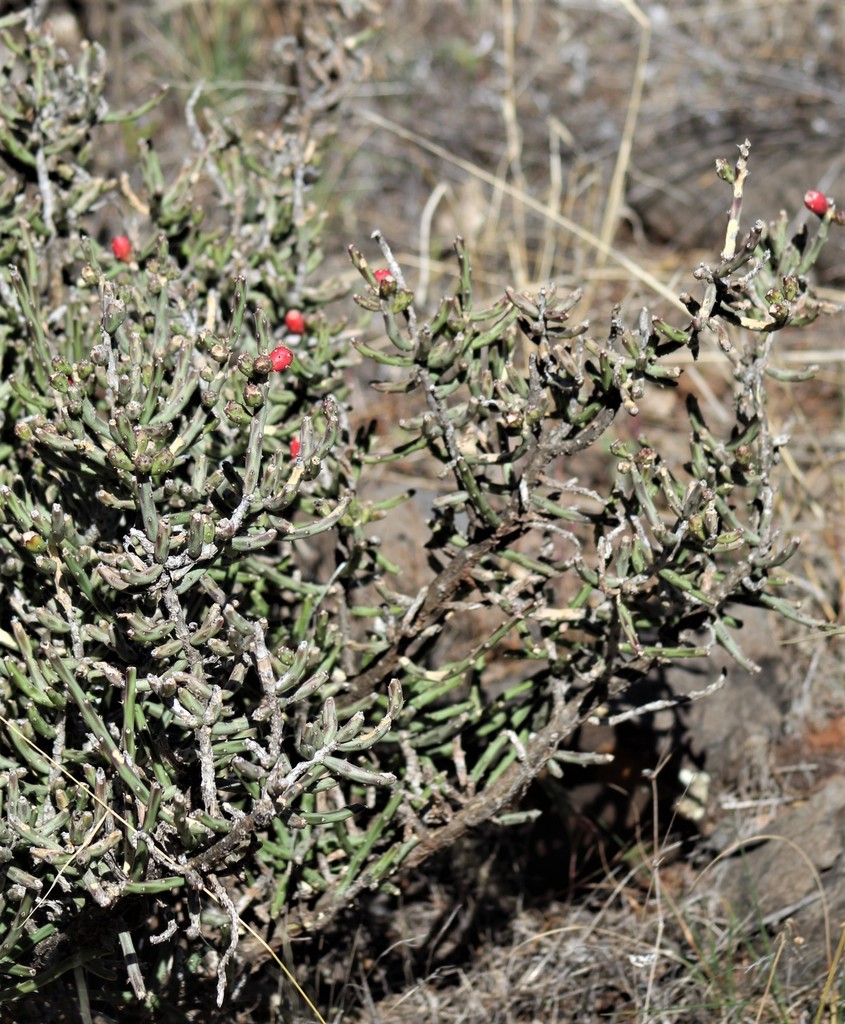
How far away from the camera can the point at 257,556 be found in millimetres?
1917

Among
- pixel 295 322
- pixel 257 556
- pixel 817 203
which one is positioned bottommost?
pixel 257 556

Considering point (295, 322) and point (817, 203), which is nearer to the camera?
point (817, 203)

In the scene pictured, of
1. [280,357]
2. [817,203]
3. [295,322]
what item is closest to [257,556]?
[295,322]

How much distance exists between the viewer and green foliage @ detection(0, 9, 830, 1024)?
1.45 m

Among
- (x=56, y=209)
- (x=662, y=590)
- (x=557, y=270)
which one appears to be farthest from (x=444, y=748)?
(x=557, y=270)

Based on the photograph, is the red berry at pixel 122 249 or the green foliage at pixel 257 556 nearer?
the green foliage at pixel 257 556

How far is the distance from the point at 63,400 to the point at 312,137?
4.42 ft

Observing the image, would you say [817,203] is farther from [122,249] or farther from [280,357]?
[122,249]

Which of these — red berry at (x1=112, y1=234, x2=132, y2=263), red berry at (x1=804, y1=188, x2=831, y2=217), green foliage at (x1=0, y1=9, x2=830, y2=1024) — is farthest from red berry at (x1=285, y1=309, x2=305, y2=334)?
red berry at (x1=804, y1=188, x2=831, y2=217)

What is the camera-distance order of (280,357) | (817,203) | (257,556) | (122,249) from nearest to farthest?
(280,357)
(817,203)
(257,556)
(122,249)

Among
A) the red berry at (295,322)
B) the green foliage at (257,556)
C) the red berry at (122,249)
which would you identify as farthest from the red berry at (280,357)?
the red berry at (122,249)

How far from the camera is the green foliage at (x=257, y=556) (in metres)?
1.45

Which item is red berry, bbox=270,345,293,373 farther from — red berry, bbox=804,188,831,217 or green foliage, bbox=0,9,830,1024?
red berry, bbox=804,188,831,217

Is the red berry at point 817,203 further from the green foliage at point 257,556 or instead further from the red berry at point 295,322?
the red berry at point 295,322
